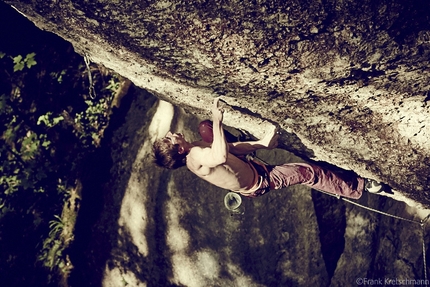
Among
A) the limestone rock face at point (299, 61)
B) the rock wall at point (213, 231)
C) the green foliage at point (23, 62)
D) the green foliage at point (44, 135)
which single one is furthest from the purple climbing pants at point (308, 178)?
the green foliage at point (23, 62)

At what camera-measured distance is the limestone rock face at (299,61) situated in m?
2.37

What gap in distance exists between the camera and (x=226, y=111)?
12.0 ft

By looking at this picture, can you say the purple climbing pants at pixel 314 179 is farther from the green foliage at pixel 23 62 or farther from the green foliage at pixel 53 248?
the green foliage at pixel 23 62

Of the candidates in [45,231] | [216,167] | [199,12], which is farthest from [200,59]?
[45,231]

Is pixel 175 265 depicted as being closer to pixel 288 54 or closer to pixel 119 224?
pixel 119 224

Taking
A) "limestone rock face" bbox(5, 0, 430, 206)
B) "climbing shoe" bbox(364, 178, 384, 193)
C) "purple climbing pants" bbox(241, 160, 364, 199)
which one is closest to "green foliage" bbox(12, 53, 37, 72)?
"limestone rock face" bbox(5, 0, 430, 206)

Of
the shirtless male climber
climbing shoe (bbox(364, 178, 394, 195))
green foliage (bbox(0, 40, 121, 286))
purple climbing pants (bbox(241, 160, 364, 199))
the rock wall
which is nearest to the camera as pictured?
the shirtless male climber

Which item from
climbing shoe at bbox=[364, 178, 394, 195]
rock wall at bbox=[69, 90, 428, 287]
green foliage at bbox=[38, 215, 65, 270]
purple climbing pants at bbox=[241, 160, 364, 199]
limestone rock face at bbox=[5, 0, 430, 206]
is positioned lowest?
green foliage at bbox=[38, 215, 65, 270]

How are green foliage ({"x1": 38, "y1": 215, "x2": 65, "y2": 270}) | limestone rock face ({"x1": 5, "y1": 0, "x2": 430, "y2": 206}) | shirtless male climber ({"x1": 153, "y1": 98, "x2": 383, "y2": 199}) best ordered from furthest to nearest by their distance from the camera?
green foliage ({"x1": 38, "y1": 215, "x2": 65, "y2": 270}) → shirtless male climber ({"x1": 153, "y1": 98, "x2": 383, "y2": 199}) → limestone rock face ({"x1": 5, "y1": 0, "x2": 430, "y2": 206})

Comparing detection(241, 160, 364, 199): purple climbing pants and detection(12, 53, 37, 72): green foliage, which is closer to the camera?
detection(241, 160, 364, 199): purple climbing pants

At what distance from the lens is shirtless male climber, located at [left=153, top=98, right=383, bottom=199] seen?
3.26 m

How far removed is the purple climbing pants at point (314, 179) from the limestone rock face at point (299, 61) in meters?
0.17

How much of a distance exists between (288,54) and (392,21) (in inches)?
26.2

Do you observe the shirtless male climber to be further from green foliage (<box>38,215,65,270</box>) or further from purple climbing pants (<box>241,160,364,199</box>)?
green foliage (<box>38,215,65,270</box>)
